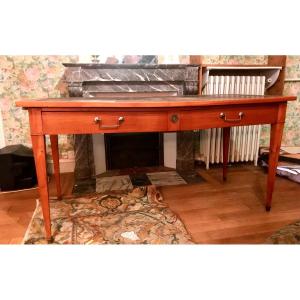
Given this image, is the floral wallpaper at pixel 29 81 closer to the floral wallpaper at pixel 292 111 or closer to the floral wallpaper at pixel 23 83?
→ the floral wallpaper at pixel 23 83

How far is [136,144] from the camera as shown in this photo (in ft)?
8.25

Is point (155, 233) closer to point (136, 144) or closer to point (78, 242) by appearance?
point (78, 242)

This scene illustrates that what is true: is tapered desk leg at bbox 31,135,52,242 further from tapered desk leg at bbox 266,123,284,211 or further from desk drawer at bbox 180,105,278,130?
tapered desk leg at bbox 266,123,284,211

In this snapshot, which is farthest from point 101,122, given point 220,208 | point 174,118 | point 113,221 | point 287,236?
point 287,236

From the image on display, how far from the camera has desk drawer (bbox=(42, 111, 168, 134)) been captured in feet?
3.90

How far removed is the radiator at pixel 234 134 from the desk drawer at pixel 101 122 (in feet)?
4.05

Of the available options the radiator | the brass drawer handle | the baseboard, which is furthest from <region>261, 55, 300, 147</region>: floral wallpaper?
the baseboard

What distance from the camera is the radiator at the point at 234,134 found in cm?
231

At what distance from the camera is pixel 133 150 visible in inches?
99.5

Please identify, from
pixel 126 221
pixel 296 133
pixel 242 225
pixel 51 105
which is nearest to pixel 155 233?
pixel 126 221

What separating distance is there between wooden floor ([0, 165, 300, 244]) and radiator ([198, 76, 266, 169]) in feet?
0.95

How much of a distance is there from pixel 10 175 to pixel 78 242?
103 cm

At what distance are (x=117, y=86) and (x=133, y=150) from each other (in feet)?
2.21
